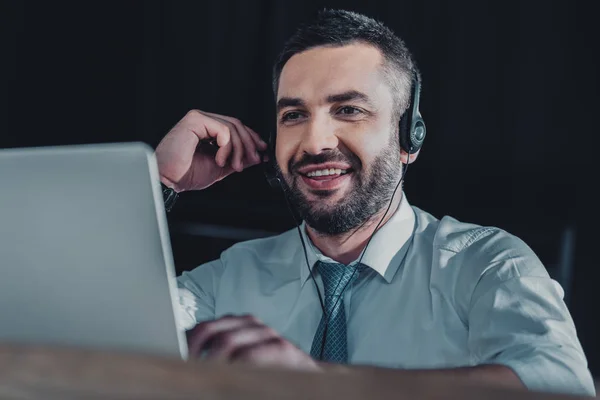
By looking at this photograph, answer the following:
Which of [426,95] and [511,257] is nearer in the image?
[511,257]

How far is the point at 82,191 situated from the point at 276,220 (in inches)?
67.7

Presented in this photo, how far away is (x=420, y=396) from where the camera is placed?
43 centimetres

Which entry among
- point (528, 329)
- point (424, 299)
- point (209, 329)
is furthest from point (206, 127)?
point (209, 329)

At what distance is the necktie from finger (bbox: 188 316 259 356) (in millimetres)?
744

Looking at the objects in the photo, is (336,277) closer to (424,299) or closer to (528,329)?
(424,299)

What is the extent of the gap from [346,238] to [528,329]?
58cm

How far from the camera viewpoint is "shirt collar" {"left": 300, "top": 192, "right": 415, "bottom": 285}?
163 centimetres

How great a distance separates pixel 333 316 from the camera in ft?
5.10

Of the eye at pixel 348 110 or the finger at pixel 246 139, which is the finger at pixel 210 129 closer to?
the finger at pixel 246 139

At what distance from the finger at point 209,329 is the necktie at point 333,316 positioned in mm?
744

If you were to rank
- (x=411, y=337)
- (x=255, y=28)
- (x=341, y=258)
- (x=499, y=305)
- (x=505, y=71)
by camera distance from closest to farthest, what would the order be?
1. (x=499, y=305)
2. (x=411, y=337)
3. (x=341, y=258)
4. (x=505, y=71)
5. (x=255, y=28)

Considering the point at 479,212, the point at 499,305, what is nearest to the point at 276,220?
the point at 479,212

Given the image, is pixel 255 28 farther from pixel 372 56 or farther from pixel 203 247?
pixel 372 56

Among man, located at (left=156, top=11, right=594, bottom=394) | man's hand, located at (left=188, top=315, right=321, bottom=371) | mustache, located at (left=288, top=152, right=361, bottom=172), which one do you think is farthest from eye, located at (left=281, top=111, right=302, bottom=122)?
man's hand, located at (left=188, top=315, right=321, bottom=371)
